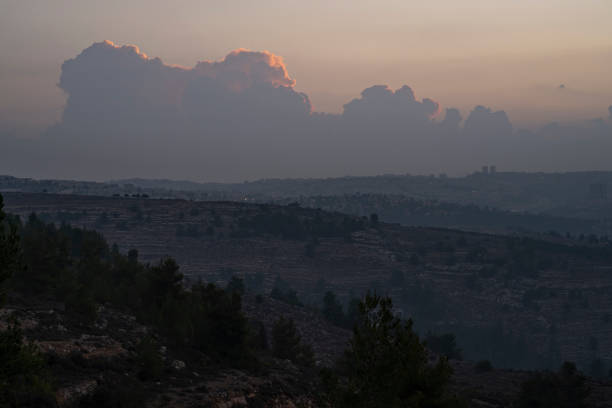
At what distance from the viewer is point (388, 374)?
24219 mm

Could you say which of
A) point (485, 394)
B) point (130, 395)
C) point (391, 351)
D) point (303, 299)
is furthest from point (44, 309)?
point (303, 299)

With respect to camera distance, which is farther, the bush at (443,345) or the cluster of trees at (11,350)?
the bush at (443,345)

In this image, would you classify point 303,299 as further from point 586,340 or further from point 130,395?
point 130,395

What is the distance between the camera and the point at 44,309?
44.2 metres

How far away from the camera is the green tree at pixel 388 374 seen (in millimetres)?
24016

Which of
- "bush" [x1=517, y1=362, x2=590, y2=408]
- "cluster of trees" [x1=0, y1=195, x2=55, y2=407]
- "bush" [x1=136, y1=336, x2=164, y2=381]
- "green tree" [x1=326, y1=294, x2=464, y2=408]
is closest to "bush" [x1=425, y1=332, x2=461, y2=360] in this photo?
"bush" [x1=517, y1=362, x2=590, y2=408]

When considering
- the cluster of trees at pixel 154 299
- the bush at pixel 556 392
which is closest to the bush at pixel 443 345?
the bush at pixel 556 392

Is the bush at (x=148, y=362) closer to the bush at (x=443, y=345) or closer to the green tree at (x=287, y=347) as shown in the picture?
the green tree at (x=287, y=347)

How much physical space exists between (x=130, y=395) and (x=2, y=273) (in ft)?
40.3

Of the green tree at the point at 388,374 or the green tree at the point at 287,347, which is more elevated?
the green tree at the point at 388,374

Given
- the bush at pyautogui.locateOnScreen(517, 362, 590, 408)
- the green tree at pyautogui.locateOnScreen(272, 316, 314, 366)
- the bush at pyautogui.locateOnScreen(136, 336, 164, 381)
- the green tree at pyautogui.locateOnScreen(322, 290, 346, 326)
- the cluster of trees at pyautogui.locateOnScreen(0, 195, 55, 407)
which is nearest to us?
the cluster of trees at pyautogui.locateOnScreen(0, 195, 55, 407)

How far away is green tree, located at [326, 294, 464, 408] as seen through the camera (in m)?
24.0

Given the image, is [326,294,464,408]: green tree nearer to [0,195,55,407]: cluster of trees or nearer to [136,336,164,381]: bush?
[0,195,55,407]: cluster of trees

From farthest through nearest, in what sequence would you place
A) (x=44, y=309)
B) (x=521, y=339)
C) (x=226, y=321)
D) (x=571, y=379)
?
(x=521, y=339) < (x=571, y=379) < (x=226, y=321) < (x=44, y=309)
